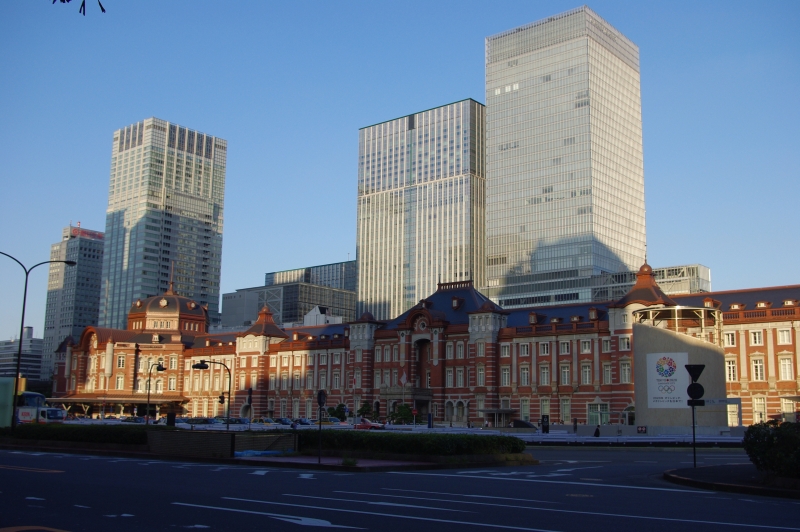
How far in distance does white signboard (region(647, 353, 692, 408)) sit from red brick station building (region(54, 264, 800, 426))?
6120 millimetres

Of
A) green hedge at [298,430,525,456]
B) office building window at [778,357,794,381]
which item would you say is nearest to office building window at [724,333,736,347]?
office building window at [778,357,794,381]

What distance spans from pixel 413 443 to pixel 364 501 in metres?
14.5

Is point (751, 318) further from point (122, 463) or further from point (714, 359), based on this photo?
point (122, 463)

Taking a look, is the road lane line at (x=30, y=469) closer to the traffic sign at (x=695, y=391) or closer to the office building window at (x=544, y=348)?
the traffic sign at (x=695, y=391)

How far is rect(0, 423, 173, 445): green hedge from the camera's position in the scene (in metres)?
39.0

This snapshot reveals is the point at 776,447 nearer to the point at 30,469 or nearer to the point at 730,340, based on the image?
the point at 30,469

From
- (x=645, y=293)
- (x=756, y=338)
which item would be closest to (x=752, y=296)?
(x=756, y=338)

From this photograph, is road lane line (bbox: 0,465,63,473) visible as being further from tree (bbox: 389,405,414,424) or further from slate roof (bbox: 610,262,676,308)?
tree (bbox: 389,405,414,424)

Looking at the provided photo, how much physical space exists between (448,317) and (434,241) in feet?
321

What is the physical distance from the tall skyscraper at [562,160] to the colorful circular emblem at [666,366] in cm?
10278

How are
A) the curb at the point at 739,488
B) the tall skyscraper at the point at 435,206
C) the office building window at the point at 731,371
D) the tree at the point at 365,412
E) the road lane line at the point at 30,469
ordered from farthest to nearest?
the tall skyscraper at the point at 435,206 → the tree at the point at 365,412 → the office building window at the point at 731,371 → the road lane line at the point at 30,469 → the curb at the point at 739,488

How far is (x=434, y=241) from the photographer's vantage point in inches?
7500

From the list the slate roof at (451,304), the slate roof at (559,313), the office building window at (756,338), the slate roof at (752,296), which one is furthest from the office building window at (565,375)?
the office building window at (756,338)

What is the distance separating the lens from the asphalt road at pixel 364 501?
51.3 feet
